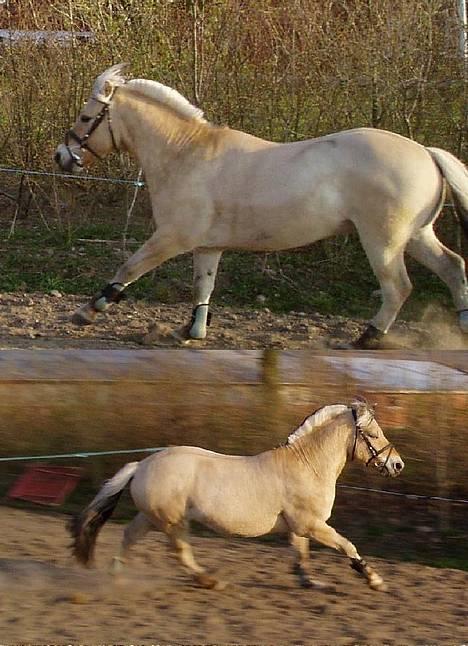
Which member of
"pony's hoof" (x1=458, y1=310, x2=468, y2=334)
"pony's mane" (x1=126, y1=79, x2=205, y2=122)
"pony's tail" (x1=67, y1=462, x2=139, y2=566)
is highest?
"pony's mane" (x1=126, y1=79, x2=205, y2=122)

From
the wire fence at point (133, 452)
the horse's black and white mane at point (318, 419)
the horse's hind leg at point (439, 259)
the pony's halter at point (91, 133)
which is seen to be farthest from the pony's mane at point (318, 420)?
the pony's halter at point (91, 133)

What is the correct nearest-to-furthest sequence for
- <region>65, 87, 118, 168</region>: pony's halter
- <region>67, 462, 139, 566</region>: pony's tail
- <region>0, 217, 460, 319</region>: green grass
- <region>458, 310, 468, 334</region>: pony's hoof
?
<region>67, 462, 139, 566</region>: pony's tail, <region>458, 310, 468, 334</region>: pony's hoof, <region>65, 87, 118, 168</region>: pony's halter, <region>0, 217, 460, 319</region>: green grass

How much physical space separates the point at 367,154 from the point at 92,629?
15.6ft

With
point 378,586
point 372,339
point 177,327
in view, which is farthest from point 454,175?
point 378,586

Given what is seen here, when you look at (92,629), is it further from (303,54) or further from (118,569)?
(303,54)

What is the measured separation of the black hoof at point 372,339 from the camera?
8.01m

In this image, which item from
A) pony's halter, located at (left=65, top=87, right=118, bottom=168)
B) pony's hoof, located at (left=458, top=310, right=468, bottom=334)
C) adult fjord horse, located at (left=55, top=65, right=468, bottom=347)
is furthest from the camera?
pony's halter, located at (left=65, top=87, right=118, bottom=168)

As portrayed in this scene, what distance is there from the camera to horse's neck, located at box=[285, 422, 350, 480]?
4168 millimetres

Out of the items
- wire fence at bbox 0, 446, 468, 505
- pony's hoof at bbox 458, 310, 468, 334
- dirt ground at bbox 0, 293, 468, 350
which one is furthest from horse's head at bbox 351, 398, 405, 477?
pony's hoof at bbox 458, 310, 468, 334

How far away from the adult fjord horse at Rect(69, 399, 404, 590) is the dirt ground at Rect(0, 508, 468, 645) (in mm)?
106

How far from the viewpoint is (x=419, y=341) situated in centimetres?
864

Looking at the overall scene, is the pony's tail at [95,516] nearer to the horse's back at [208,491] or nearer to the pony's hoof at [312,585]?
the horse's back at [208,491]

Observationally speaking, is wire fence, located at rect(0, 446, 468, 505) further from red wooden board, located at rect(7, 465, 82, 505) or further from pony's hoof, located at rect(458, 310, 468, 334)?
pony's hoof, located at rect(458, 310, 468, 334)

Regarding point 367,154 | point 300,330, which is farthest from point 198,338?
point 367,154
